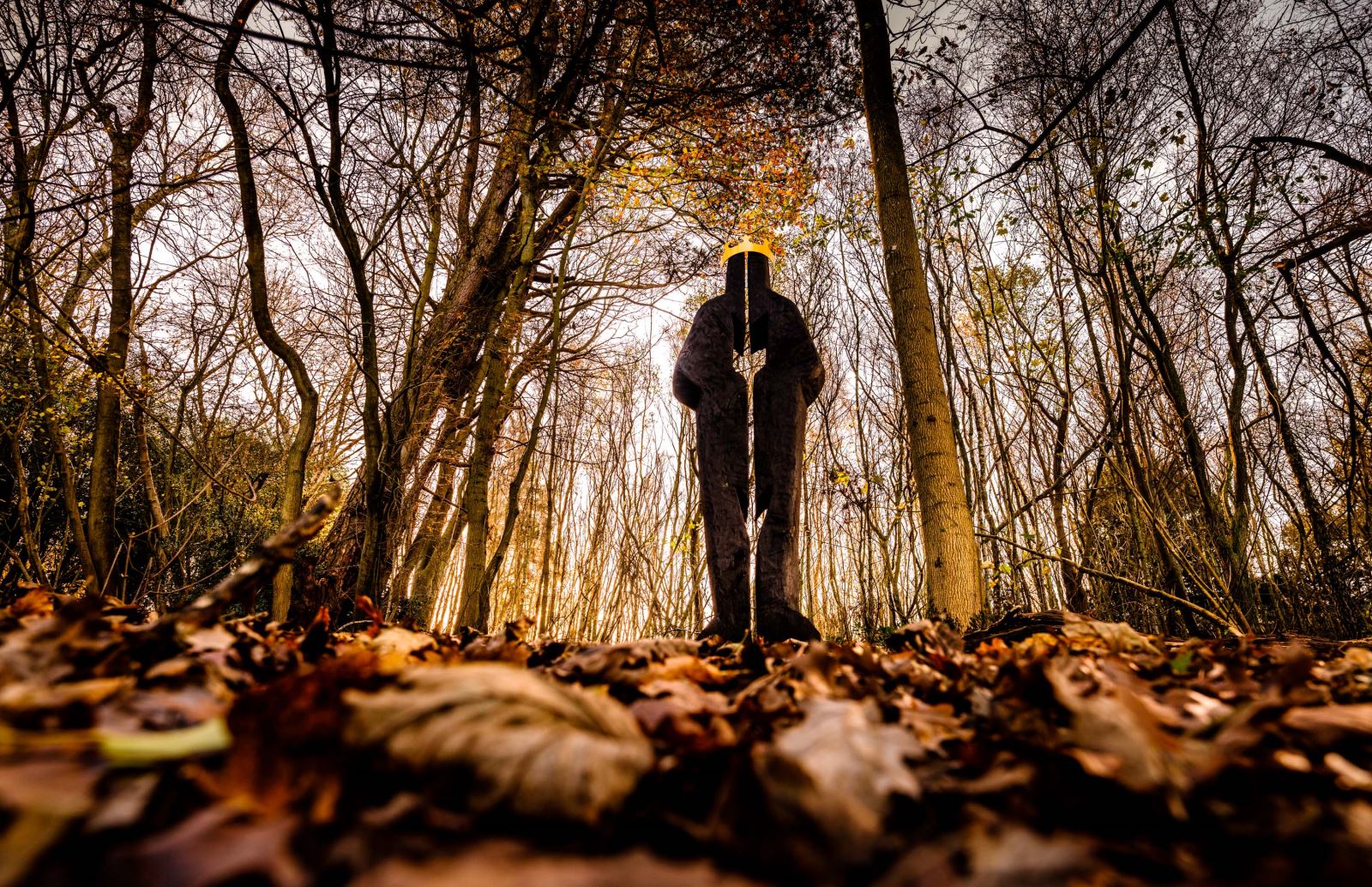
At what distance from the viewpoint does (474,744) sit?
0.43 m

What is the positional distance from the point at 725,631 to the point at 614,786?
2.31 metres

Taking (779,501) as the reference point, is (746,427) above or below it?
above

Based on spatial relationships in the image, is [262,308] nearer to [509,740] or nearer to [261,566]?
[261,566]

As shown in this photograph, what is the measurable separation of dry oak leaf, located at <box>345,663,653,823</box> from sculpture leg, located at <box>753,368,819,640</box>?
214 centimetres

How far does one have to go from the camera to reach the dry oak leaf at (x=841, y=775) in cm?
42

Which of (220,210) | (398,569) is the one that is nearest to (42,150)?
(220,210)

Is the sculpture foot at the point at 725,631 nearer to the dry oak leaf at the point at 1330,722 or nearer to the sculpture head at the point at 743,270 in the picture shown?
the sculpture head at the point at 743,270

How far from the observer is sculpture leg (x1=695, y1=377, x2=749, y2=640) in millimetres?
2727

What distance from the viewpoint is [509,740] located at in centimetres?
44

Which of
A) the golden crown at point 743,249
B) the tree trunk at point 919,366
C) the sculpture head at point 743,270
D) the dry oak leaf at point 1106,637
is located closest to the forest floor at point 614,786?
the dry oak leaf at point 1106,637

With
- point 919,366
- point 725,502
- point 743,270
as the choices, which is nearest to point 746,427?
point 725,502

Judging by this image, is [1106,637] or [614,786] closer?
[614,786]

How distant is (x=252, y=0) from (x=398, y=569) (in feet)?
18.5

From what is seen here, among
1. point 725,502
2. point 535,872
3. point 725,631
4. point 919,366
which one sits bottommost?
point 535,872
